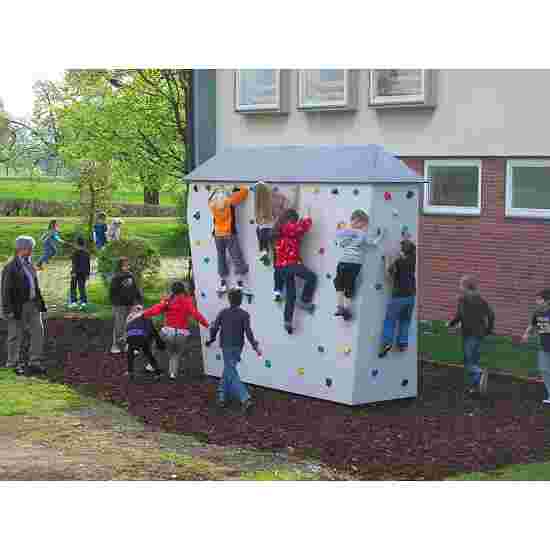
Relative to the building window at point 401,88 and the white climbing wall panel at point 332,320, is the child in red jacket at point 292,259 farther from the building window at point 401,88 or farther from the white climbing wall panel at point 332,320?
the building window at point 401,88

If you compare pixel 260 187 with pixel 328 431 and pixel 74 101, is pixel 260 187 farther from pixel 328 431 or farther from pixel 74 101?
pixel 74 101

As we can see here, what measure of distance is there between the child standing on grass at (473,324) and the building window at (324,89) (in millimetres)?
6275

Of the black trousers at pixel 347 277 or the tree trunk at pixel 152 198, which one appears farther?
the tree trunk at pixel 152 198

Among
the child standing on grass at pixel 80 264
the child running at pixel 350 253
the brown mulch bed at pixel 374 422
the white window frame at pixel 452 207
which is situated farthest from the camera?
the child standing on grass at pixel 80 264

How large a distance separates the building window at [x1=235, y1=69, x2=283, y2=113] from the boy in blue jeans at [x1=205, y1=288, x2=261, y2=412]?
793 centimetres

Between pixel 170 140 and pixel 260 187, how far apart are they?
16778 millimetres

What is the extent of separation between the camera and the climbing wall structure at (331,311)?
13.2 metres

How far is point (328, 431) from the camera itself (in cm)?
1265

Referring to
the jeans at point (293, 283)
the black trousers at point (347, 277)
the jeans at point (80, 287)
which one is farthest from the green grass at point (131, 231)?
the black trousers at point (347, 277)

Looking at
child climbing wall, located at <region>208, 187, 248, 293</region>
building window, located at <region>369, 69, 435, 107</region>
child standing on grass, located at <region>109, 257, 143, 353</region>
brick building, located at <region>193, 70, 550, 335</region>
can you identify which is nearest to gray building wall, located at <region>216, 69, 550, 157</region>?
brick building, located at <region>193, 70, 550, 335</region>

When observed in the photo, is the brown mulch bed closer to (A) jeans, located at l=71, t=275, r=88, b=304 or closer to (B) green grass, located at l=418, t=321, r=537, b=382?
(B) green grass, located at l=418, t=321, r=537, b=382

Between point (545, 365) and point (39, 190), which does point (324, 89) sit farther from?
point (39, 190)

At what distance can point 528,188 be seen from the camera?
18078 millimetres
